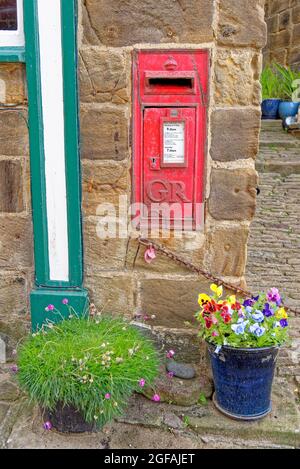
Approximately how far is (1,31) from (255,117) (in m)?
1.41

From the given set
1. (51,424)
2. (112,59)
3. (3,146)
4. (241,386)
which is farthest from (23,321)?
(112,59)

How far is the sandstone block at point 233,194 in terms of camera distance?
2789mm

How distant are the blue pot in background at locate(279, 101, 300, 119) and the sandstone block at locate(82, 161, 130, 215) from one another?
7365 millimetres

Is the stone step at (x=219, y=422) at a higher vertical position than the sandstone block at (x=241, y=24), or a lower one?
lower

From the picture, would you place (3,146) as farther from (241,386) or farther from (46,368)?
(241,386)

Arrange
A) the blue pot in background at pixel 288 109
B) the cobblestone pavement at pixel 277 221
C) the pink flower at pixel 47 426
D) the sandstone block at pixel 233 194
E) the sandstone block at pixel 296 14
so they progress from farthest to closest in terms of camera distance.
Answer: the sandstone block at pixel 296 14 → the blue pot in background at pixel 288 109 → the cobblestone pavement at pixel 277 221 → the sandstone block at pixel 233 194 → the pink flower at pixel 47 426

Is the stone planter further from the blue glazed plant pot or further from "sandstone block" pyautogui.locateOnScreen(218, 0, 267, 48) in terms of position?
"sandstone block" pyautogui.locateOnScreen(218, 0, 267, 48)

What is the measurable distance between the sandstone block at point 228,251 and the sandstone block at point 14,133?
1123mm

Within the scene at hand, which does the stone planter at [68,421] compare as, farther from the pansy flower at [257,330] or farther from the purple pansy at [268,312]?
the purple pansy at [268,312]

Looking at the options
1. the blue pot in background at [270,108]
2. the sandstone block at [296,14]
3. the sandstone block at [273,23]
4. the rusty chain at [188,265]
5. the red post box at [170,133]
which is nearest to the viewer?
the red post box at [170,133]

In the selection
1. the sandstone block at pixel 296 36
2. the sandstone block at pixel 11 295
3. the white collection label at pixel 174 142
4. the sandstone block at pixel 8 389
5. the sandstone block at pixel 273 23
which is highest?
the sandstone block at pixel 273 23

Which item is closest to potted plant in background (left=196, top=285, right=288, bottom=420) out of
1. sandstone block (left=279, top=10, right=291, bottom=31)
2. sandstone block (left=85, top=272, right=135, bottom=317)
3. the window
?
sandstone block (left=85, top=272, right=135, bottom=317)

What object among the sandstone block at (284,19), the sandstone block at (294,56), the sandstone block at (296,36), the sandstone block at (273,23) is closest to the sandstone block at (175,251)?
the sandstone block at (294,56)

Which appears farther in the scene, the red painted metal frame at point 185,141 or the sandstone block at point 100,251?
the sandstone block at point 100,251
